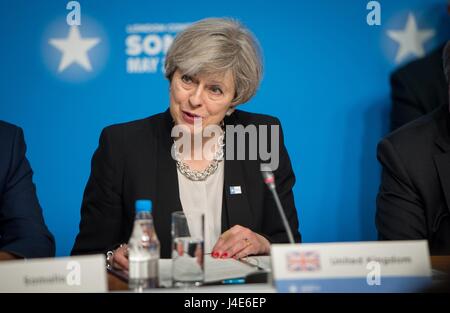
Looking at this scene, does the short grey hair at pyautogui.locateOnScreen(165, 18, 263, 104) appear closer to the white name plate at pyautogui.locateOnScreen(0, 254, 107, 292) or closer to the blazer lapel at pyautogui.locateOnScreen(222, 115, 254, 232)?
the blazer lapel at pyautogui.locateOnScreen(222, 115, 254, 232)

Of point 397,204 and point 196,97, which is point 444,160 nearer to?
point 397,204

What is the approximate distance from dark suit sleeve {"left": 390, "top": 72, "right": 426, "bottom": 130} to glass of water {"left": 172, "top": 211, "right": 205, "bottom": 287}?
1.83 meters

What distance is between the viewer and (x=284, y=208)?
2.38 m

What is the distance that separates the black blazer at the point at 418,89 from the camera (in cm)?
→ 314

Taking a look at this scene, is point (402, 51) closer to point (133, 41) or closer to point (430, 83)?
point (430, 83)

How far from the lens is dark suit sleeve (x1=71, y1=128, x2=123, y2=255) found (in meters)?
2.22

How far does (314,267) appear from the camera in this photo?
4.32 ft

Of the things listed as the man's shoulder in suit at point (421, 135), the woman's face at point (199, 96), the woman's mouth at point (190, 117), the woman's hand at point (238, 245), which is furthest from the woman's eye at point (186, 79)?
the man's shoulder in suit at point (421, 135)

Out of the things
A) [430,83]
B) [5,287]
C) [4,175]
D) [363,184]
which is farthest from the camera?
[363,184]

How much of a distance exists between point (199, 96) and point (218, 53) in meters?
0.17

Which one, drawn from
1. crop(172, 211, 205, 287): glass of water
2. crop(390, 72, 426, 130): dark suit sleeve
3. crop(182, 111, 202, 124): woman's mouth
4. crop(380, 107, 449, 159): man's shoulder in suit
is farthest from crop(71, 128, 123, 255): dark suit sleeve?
crop(390, 72, 426, 130): dark suit sleeve

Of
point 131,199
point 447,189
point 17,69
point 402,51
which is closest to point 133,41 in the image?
point 17,69

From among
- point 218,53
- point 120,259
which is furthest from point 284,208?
point 120,259

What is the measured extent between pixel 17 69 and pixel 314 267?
236 centimetres
